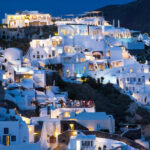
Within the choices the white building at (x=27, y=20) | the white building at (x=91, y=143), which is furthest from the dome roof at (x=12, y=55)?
the white building at (x=91, y=143)

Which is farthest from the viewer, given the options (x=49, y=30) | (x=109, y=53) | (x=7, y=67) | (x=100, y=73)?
(x=49, y=30)

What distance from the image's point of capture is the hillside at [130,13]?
482 ft

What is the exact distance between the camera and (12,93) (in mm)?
34469

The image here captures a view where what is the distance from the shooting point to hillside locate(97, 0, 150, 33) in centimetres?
14688

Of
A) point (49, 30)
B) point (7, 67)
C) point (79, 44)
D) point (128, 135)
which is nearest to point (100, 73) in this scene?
point (79, 44)

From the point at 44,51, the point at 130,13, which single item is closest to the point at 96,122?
the point at 44,51

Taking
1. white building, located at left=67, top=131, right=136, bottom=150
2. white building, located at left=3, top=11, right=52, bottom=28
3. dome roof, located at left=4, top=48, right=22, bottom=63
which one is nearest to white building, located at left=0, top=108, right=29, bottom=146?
white building, located at left=67, top=131, right=136, bottom=150

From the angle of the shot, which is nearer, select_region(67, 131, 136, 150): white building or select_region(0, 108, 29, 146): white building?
select_region(0, 108, 29, 146): white building

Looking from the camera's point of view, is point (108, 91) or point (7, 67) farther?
point (108, 91)

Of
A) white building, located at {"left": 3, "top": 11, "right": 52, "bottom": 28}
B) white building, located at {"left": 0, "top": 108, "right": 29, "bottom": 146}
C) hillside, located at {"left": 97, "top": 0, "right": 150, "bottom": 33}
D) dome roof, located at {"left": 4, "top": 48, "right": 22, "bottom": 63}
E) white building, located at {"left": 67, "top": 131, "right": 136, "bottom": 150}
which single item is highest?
hillside, located at {"left": 97, "top": 0, "right": 150, "bottom": 33}

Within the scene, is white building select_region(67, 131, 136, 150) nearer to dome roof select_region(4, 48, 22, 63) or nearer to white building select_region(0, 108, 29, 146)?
white building select_region(0, 108, 29, 146)

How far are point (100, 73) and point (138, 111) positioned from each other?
25.7 ft

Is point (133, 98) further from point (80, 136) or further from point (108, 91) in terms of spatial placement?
point (80, 136)

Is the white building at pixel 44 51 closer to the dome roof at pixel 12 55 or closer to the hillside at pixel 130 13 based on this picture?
the dome roof at pixel 12 55
